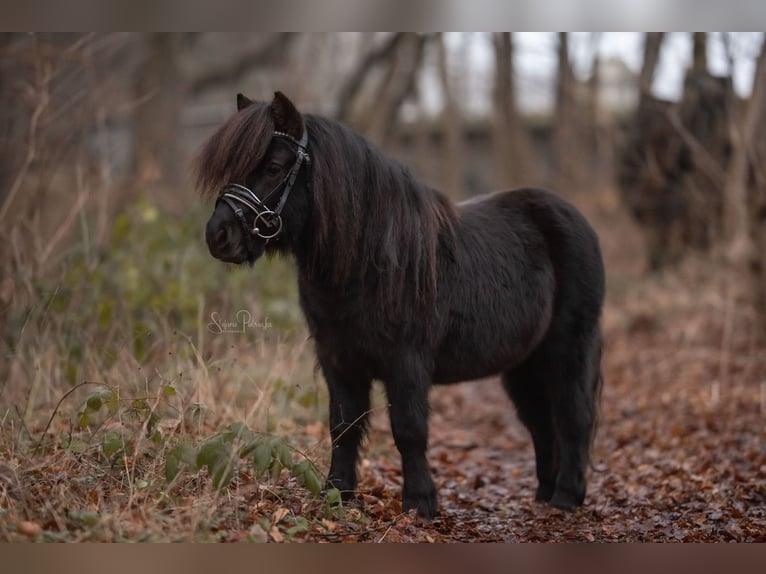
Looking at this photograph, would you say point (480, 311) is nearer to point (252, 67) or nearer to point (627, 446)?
point (627, 446)

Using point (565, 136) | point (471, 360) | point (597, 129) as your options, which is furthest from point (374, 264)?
point (597, 129)

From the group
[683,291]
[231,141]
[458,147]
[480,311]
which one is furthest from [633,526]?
[458,147]

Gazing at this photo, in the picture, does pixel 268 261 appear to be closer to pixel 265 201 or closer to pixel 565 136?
pixel 265 201

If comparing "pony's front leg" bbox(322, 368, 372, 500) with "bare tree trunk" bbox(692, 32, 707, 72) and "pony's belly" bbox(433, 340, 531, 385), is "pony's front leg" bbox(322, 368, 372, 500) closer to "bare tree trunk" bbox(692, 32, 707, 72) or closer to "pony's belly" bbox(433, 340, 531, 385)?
"pony's belly" bbox(433, 340, 531, 385)

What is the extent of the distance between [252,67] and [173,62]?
3.65 metres

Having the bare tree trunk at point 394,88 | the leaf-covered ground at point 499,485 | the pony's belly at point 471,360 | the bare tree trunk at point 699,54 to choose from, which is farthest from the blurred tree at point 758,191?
the bare tree trunk at point 394,88

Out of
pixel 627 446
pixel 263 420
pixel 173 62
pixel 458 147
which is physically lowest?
pixel 627 446

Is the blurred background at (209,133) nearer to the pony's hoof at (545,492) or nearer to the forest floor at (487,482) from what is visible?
the forest floor at (487,482)

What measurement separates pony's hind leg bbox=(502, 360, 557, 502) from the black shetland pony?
0.98ft

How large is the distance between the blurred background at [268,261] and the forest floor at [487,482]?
0.18 ft

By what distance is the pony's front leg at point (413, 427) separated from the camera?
4.55m

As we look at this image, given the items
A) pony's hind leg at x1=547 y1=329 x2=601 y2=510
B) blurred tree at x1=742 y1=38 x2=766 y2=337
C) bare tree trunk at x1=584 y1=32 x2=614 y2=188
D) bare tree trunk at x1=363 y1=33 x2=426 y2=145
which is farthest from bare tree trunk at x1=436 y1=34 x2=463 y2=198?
pony's hind leg at x1=547 y1=329 x2=601 y2=510

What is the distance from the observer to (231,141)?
427cm

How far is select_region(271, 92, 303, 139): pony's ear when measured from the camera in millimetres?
4309
